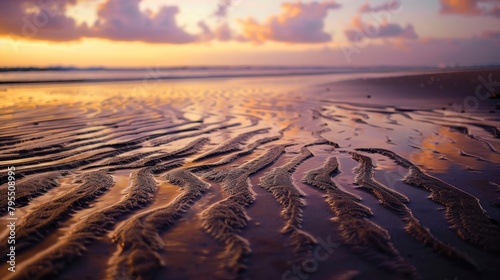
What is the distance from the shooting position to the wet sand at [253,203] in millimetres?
2404

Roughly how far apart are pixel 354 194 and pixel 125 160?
10.4 feet

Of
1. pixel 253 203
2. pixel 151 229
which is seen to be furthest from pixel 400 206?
pixel 151 229

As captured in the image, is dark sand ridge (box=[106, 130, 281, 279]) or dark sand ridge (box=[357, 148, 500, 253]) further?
dark sand ridge (box=[357, 148, 500, 253])

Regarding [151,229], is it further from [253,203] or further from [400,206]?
[400,206]

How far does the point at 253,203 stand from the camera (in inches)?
139

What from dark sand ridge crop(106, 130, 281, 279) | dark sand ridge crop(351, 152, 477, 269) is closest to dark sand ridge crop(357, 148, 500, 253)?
dark sand ridge crop(351, 152, 477, 269)

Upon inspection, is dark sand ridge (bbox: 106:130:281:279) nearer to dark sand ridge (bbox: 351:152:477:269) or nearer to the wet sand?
the wet sand

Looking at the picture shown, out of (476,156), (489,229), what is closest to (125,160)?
(489,229)

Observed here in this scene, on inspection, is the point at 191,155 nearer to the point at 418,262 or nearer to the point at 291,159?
the point at 291,159

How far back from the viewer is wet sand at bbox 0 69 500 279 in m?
2.40

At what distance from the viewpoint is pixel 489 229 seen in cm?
285

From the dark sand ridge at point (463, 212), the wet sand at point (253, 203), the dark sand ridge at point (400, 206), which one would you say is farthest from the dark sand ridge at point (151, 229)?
the dark sand ridge at point (463, 212)

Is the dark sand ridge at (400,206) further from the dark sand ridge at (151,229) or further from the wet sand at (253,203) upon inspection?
the dark sand ridge at (151,229)

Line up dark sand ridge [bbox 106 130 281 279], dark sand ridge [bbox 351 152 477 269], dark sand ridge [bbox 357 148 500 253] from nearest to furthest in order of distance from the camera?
1. dark sand ridge [bbox 106 130 281 279]
2. dark sand ridge [bbox 351 152 477 269]
3. dark sand ridge [bbox 357 148 500 253]
